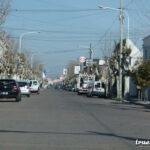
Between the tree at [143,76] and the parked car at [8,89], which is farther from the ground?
the tree at [143,76]

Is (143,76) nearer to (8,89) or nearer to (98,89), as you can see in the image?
(8,89)

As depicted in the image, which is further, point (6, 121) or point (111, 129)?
point (6, 121)

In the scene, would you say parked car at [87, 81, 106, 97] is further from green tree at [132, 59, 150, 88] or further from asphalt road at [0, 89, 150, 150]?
asphalt road at [0, 89, 150, 150]

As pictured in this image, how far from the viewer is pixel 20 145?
10797mm

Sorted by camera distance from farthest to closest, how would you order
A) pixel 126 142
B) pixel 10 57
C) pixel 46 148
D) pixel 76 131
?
1. pixel 10 57
2. pixel 76 131
3. pixel 126 142
4. pixel 46 148

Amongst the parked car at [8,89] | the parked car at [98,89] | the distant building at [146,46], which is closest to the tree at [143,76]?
the parked car at [8,89]

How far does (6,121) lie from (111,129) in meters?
4.39

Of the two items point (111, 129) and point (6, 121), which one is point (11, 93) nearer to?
point (6, 121)

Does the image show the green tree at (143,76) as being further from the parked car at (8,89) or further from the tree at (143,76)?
the parked car at (8,89)

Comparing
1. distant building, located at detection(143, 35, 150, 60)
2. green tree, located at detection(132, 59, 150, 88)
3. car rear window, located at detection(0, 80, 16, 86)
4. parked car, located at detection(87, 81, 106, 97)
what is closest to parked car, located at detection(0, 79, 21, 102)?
car rear window, located at detection(0, 80, 16, 86)

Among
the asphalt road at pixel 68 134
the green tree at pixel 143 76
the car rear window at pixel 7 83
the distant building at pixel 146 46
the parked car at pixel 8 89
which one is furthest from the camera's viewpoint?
the distant building at pixel 146 46

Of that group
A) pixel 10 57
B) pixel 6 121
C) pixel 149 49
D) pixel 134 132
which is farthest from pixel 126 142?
pixel 10 57

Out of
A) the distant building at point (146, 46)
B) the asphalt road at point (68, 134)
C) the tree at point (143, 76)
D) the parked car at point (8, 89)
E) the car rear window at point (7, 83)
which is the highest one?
the distant building at point (146, 46)

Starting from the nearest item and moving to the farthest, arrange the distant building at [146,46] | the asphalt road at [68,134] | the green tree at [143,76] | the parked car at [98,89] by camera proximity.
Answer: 1. the asphalt road at [68,134]
2. the green tree at [143,76]
3. the distant building at [146,46]
4. the parked car at [98,89]
